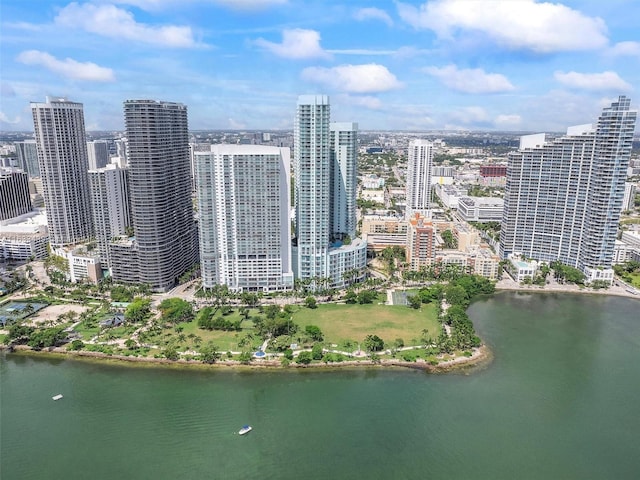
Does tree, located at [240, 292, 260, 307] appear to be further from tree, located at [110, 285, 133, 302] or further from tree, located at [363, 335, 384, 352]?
tree, located at [363, 335, 384, 352]

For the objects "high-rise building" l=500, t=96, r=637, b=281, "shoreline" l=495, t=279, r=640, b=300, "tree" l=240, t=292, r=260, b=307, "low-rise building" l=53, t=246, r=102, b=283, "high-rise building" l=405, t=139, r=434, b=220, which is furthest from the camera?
"high-rise building" l=405, t=139, r=434, b=220

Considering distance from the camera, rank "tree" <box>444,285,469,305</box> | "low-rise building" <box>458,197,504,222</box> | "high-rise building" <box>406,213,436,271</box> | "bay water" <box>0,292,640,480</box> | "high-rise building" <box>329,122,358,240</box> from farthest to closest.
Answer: "low-rise building" <box>458,197,504,222</box> → "high-rise building" <box>329,122,358,240</box> → "high-rise building" <box>406,213,436,271</box> → "tree" <box>444,285,469,305</box> → "bay water" <box>0,292,640,480</box>

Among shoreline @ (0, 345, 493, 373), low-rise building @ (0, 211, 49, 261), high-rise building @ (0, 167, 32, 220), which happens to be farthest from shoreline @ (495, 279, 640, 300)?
high-rise building @ (0, 167, 32, 220)

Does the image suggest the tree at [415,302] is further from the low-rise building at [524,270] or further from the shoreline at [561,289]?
the low-rise building at [524,270]

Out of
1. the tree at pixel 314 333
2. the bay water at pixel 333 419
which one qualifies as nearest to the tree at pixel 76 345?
the bay water at pixel 333 419

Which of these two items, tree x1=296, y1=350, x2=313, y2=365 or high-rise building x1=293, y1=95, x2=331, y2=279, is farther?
high-rise building x1=293, y1=95, x2=331, y2=279

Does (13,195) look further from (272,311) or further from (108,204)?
(272,311)
